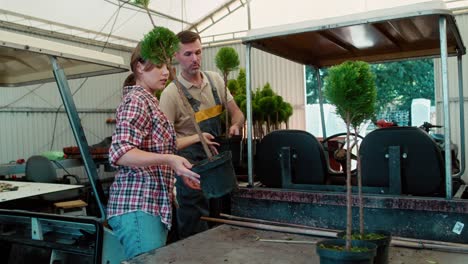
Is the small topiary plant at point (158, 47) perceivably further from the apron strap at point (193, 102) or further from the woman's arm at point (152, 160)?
the apron strap at point (193, 102)

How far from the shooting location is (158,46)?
161 centimetres

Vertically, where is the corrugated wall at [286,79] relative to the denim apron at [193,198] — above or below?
above

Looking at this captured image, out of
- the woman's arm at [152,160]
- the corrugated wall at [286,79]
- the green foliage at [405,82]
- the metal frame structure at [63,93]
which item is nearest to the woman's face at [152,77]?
the woman's arm at [152,160]

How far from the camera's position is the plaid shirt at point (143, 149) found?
5.45ft

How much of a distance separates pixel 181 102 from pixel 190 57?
274 mm

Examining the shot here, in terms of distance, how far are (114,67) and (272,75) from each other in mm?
6504

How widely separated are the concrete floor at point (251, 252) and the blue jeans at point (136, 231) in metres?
0.13

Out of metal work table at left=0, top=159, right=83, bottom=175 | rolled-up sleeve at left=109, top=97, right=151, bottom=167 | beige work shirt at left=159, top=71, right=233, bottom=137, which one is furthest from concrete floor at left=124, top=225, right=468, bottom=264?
metal work table at left=0, top=159, right=83, bottom=175

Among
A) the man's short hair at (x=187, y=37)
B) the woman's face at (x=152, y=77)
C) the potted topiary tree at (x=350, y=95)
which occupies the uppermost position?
the man's short hair at (x=187, y=37)

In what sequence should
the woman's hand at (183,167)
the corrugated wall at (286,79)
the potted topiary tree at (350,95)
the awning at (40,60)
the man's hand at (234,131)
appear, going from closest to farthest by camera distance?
the potted topiary tree at (350,95) → the woman's hand at (183,167) → the awning at (40,60) → the man's hand at (234,131) → the corrugated wall at (286,79)

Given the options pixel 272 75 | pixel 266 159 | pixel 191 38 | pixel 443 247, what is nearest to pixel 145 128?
pixel 266 159

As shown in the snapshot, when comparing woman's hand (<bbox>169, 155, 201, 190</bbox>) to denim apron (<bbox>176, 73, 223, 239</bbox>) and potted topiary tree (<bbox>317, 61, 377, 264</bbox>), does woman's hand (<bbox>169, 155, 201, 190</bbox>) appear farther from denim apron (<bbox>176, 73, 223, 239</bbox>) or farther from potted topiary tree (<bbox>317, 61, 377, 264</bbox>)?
denim apron (<bbox>176, 73, 223, 239</bbox>)

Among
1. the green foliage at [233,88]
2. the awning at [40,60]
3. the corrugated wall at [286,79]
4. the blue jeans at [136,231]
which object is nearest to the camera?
the blue jeans at [136,231]

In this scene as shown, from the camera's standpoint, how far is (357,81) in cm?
117
